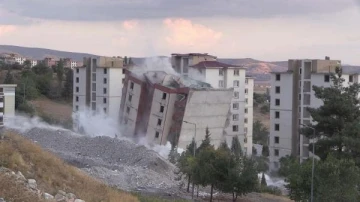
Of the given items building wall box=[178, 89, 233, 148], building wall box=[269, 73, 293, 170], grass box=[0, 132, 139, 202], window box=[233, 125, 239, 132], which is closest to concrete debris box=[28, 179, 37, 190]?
grass box=[0, 132, 139, 202]

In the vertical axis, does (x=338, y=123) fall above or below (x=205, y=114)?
above

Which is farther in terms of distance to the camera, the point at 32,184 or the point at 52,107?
the point at 52,107

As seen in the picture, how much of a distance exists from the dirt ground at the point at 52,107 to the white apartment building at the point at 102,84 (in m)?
11.4

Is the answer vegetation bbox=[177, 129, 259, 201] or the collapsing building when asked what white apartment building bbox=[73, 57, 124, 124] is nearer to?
the collapsing building

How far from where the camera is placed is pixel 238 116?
60156mm

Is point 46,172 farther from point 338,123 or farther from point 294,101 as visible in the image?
point 294,101

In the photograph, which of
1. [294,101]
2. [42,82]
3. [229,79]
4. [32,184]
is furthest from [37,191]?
[42,82]

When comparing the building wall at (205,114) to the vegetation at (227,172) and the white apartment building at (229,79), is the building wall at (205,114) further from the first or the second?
the vegetation at (227,172)

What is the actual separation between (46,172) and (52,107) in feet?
224

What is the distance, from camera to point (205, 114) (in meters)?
51.7

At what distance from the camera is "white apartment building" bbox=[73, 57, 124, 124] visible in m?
64.0

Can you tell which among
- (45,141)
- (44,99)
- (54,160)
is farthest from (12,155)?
(44,99)

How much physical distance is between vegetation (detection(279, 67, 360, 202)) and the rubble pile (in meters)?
6.33

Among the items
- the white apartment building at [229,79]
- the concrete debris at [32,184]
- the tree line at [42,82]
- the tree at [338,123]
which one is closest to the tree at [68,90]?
the tree line at [42,82]
